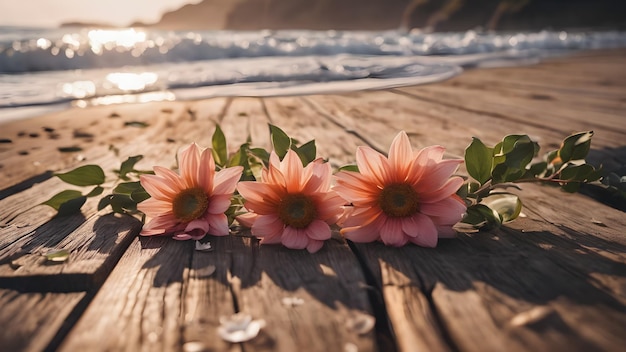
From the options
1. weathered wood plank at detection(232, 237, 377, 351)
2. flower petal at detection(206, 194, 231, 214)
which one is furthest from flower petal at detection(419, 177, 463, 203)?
flower petal at detection(206, 194, 231, 214)

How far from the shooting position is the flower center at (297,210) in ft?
3.77

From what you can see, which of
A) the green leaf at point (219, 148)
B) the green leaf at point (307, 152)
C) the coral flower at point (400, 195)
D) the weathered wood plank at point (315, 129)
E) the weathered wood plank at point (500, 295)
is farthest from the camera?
the weathered wood plank at point (315, 129)

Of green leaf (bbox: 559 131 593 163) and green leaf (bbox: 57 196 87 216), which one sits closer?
green leaf (bbox: 559 131 593 163)

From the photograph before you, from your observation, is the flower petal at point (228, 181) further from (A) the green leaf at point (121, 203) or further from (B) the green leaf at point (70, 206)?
(B) the green leaf at point (70, 206)

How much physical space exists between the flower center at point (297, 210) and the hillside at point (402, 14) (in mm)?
34043

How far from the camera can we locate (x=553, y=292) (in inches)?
37.6

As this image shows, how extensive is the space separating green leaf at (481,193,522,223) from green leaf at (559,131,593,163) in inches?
7.2

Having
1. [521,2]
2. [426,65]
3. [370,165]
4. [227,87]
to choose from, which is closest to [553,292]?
[370,165]

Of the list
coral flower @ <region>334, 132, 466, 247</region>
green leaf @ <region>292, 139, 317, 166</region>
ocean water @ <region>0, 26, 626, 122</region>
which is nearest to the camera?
coral flower @ <region>334, 132, 466, 247</region>

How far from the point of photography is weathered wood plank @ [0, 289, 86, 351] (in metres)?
0.83

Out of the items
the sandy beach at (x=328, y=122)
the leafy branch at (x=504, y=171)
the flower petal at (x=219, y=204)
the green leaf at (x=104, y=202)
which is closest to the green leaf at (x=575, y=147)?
the leafy branch at (x=504, y=171)

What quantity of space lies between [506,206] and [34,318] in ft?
3.45

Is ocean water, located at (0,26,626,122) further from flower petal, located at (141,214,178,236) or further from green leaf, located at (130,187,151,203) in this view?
flower petal, located at (141,214,178,236)

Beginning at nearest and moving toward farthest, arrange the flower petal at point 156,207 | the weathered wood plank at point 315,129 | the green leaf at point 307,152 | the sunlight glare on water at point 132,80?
the flower petal at point 156,207
the green leaf at point 307,152
the weathered wood plank at point 315,129
the sunlight glare on water at point 132,80
